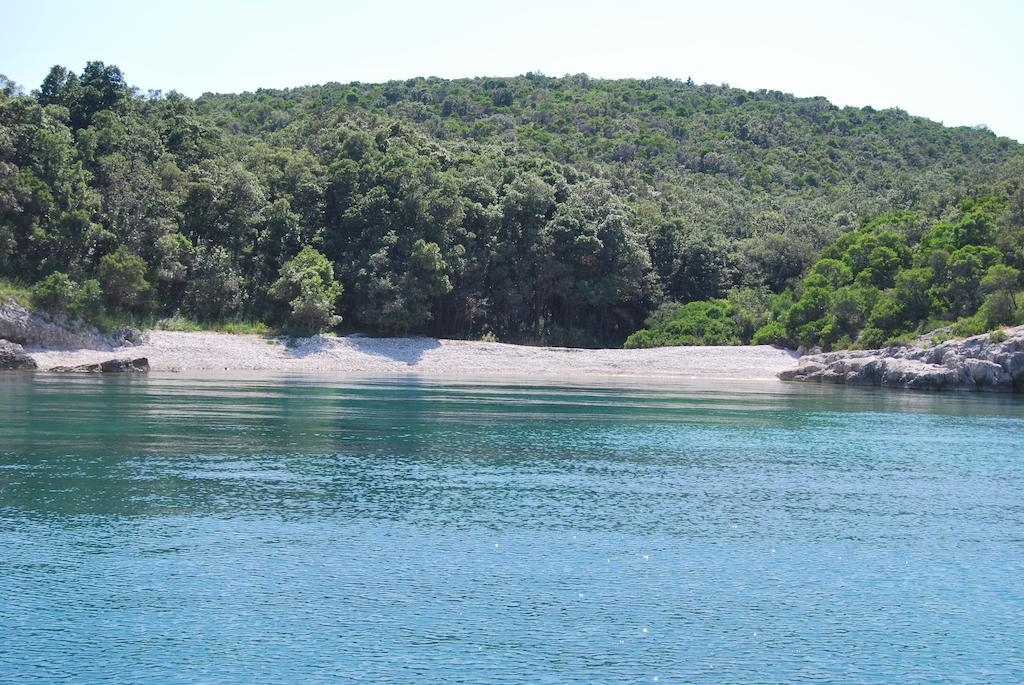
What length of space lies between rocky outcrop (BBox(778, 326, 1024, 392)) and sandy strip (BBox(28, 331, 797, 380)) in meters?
3.43

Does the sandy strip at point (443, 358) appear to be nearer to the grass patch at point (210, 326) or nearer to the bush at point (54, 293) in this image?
the grass patch at point (210, 326)

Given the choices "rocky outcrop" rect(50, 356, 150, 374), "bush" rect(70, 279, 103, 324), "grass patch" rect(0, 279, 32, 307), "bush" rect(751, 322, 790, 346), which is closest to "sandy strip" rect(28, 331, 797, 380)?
"bush" rect(751, 322, 790, 346)

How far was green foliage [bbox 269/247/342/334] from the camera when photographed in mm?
65750

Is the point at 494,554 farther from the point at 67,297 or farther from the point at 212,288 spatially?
the point at 212,288

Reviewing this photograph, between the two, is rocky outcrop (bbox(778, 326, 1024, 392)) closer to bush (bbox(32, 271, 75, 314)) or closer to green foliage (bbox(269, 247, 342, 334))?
green foliage (bbox(269, 247, 342, 334))

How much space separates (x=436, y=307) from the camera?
253 feet

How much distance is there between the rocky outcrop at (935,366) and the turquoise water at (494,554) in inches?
1019

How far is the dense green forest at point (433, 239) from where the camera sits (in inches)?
2397

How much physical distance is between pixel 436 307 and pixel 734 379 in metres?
23.2

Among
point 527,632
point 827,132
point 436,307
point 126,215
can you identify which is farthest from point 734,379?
point 827,132

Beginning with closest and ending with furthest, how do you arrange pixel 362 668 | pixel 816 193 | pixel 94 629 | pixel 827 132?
pixel 362 668, pixel 94 629, pixel 816 193, pixel 827 132

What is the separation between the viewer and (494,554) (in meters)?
17.1

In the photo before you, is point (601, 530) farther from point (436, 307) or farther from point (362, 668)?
point (436, 307)

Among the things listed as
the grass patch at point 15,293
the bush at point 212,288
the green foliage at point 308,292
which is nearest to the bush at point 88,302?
the grass patch at point 15,293
